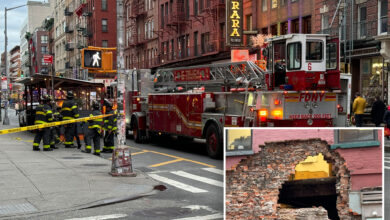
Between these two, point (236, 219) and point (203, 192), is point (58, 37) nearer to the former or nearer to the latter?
point (203, 192)

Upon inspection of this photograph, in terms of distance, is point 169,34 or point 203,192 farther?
point 169,34

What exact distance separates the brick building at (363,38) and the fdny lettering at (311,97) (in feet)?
40.4

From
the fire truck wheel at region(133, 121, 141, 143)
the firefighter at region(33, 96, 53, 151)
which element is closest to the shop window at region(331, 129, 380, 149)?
the firefighter at region(33, 96, 53, 151)

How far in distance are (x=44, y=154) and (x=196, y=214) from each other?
30.9ft

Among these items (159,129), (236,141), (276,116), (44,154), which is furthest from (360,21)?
(236,141)

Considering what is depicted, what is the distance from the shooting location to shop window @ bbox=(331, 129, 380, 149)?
136 inches

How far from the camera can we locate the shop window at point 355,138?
11.3ft

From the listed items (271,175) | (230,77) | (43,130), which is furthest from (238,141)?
(43,130)

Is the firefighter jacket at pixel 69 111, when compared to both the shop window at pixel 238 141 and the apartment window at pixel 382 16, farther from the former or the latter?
the apartment window at pixel 382 16

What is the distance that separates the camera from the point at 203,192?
396 inches

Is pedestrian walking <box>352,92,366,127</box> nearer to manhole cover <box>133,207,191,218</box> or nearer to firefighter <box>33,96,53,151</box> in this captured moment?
firefighter <box>33,96,53,151</box>

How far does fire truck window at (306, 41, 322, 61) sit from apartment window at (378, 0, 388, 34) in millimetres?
12407

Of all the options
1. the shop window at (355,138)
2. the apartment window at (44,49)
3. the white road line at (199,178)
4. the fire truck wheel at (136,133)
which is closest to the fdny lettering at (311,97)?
the white road line at (199,178)

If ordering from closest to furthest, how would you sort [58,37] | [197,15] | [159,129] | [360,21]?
[159,129], [360,21], [197,15], [58,37]
